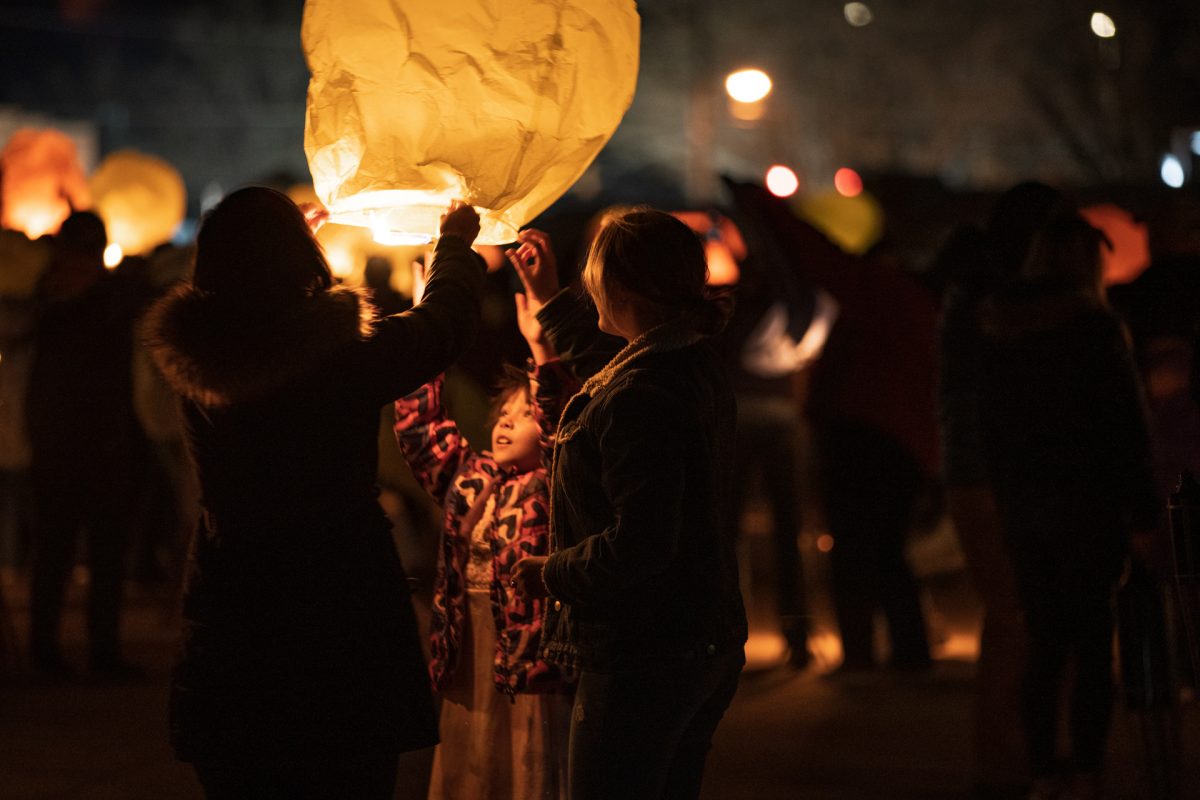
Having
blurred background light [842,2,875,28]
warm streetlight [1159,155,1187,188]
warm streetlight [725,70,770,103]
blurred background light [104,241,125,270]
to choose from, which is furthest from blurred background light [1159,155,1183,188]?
blurred background light [104,241,125,270]

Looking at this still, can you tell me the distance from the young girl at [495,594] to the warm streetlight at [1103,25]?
21853 mm

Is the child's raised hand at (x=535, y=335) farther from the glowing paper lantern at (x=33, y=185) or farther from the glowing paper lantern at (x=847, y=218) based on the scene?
the glowing paper lantern at (x=847, y=218)

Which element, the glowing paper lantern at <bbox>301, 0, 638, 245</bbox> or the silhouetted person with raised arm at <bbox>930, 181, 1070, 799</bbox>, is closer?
the glowing paper lantern at <bbox>301, 0, 638, 245</bbox>

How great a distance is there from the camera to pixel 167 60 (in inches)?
1387

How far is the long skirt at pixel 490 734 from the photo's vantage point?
3564mm

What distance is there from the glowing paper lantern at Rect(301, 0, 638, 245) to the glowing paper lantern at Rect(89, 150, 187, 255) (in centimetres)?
582

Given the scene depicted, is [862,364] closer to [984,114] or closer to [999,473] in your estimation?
[999,473]

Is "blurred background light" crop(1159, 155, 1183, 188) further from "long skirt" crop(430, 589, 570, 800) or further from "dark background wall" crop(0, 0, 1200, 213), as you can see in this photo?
"long skirt" crop(430, 589, 570, 800)

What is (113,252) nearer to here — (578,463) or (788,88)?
(578,463)

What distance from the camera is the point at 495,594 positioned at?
3586mm

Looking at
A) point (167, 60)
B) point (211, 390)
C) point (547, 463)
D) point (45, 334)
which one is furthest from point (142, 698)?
point (167, 60)

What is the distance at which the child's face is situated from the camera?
3.60 metres

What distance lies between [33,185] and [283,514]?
5.48m

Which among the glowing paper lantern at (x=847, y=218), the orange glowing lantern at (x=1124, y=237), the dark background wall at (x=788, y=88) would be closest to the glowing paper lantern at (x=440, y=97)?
the orange glowing lantern at (x=1124, y=237)
